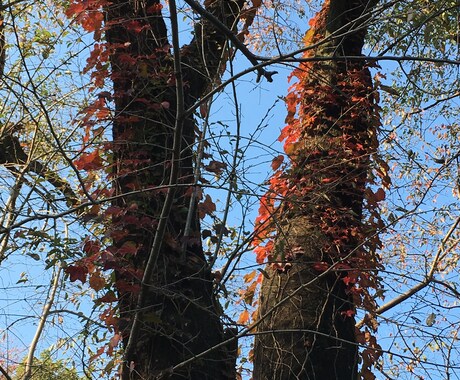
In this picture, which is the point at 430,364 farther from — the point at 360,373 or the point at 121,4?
the point at 121,4

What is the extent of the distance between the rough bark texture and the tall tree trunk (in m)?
0.36

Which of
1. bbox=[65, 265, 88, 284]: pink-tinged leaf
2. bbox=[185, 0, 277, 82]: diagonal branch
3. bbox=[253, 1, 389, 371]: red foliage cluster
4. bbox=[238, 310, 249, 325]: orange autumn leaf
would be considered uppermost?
bbox=[253, 1, 389, 371]: red foliage cluster

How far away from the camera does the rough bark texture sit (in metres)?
2.68

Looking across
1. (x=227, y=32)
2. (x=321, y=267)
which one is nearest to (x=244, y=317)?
(x=321, y=267)

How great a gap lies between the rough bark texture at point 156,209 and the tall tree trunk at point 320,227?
0.36 m

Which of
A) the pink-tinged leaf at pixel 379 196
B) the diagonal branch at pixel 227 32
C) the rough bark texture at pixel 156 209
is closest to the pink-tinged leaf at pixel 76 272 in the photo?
the rough bark texture at pixel 156 209

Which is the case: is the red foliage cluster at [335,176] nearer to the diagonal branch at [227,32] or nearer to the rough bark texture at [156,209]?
the rough bark texture at [156,209]

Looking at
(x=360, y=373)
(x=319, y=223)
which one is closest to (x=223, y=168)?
(x=319, y=223)

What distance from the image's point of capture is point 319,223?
3.38 metres

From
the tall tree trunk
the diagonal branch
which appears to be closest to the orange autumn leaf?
the tall tree trunk

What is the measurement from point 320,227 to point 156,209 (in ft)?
2.93

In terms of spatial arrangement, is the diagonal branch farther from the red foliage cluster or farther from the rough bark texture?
the red foliage cluster

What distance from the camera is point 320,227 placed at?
132 inches

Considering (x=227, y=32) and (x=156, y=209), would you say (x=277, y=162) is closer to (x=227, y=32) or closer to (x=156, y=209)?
(x=156, y=209)
